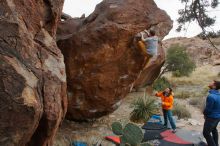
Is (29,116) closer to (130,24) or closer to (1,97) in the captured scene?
(1,97)

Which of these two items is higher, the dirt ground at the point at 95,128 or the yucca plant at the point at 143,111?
the yucca plant at the point at 143,111

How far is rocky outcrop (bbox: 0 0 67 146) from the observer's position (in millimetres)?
4973

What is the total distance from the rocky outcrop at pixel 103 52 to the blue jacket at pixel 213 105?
3117 mm

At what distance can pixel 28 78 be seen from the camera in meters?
5.33

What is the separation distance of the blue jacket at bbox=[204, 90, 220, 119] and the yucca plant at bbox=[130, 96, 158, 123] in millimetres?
5175

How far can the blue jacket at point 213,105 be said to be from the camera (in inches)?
328

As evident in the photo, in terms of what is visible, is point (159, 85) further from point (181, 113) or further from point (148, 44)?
point (148, 44)

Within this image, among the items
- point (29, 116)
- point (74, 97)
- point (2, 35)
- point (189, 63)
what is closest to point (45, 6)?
point (2, 35)

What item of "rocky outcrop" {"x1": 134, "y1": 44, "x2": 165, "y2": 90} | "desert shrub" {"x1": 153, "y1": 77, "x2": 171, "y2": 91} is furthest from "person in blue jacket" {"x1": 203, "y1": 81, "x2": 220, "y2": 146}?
"desert shrub" {"x1": 153, "y1": 77, "x2": 171, "y2": 91}

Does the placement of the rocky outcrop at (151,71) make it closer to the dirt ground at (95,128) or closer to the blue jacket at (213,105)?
the dirt ground at (95,128)

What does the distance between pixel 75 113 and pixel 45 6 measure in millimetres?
4700

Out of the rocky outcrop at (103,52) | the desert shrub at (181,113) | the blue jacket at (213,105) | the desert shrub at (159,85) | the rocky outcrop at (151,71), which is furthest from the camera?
the desert shrub at (159,85)

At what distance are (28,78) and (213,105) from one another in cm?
475

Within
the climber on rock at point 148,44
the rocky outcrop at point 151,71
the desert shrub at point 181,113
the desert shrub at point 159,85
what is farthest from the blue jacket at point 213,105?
the desert shrub at point 159,85
